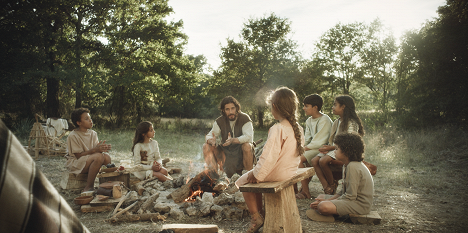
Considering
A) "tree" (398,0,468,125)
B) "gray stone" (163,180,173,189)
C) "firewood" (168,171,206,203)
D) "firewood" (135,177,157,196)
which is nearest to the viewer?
"firewood" (168,171,206,203)

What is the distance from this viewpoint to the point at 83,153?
5078 millimetres

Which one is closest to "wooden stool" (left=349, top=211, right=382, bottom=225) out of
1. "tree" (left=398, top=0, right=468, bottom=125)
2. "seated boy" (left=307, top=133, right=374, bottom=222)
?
"seated boy" (left=307, top=133, right=374, bottom=222)

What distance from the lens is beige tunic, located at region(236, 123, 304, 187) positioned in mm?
3172

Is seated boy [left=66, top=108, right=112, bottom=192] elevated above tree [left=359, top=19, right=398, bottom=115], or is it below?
below

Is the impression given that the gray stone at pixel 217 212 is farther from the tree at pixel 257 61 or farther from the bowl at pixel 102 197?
the tree at pixel 257 61

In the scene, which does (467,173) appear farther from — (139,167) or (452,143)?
(139,167)

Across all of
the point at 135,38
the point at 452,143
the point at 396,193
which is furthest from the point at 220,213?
the point at 135,38

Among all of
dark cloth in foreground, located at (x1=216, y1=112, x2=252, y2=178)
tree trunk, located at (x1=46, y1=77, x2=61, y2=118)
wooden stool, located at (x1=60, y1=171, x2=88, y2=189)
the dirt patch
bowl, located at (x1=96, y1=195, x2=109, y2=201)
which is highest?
tree trunk, located at (x1=46, y1=77, x2=61, y2=118)

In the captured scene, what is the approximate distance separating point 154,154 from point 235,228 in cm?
280

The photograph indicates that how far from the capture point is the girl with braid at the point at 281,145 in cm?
318

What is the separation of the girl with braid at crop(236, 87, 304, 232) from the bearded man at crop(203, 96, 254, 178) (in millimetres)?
2188

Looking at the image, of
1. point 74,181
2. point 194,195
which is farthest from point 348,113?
point 74,181

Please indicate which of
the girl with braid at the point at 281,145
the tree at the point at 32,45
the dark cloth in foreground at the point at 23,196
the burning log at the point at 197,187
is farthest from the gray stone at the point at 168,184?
the tree at the point at 32,45

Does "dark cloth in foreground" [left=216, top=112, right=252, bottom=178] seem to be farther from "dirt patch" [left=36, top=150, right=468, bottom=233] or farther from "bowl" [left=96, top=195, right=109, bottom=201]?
"bowl" [left=96, top=195, right=109, bottom=201]
